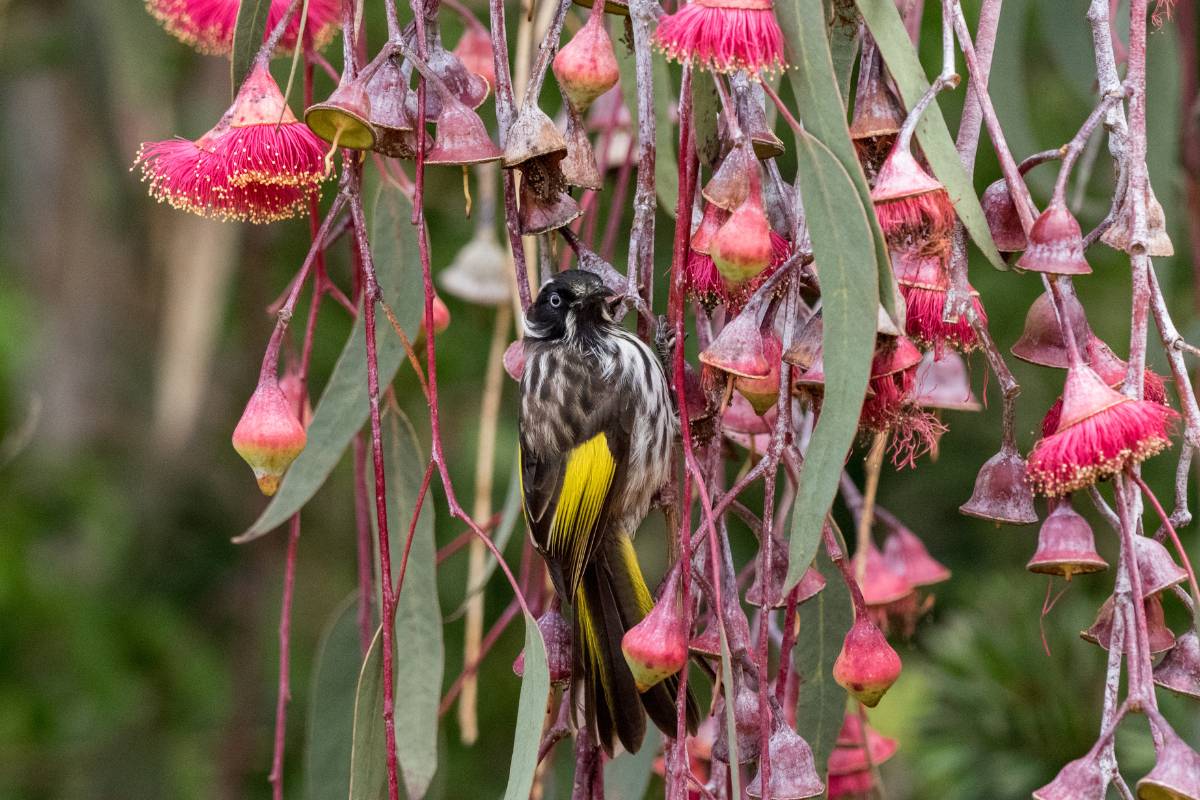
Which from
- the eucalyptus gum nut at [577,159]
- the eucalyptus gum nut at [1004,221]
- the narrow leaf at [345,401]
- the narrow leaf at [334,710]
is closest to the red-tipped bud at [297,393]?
the narrow leaf at [345,401]

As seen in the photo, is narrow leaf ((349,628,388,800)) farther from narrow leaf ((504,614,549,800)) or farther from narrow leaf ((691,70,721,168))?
narrow leaf ((691,70,721,168))

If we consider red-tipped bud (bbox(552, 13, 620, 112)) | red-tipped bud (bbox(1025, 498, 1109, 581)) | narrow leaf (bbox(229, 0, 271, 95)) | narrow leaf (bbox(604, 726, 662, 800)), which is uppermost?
narrow leaf (bbox(229, 0, 271, 95))

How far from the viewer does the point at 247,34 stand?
163 cm

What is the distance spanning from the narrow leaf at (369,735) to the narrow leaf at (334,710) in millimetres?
418

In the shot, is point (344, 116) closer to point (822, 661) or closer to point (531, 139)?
point (531, 139)

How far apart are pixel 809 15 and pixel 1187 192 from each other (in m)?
1.29

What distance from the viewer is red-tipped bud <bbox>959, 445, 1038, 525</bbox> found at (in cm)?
140

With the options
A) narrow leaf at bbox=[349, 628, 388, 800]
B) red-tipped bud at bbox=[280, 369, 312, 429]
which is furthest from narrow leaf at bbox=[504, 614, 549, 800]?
red-tipped bud at bbox=[280, 369, 312, 429]

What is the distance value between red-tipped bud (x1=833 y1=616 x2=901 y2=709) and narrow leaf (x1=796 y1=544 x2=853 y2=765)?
27 centimetres

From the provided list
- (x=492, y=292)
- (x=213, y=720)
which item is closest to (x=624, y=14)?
(x=492, y=292)

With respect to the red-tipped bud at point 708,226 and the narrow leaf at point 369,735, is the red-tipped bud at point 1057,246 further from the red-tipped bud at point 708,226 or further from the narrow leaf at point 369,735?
the narrow leaf at point 369,735

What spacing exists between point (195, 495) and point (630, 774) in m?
2.80

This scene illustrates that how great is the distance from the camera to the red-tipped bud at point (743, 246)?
4.06 feet

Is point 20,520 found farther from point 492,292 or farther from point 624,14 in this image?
point 624,14
